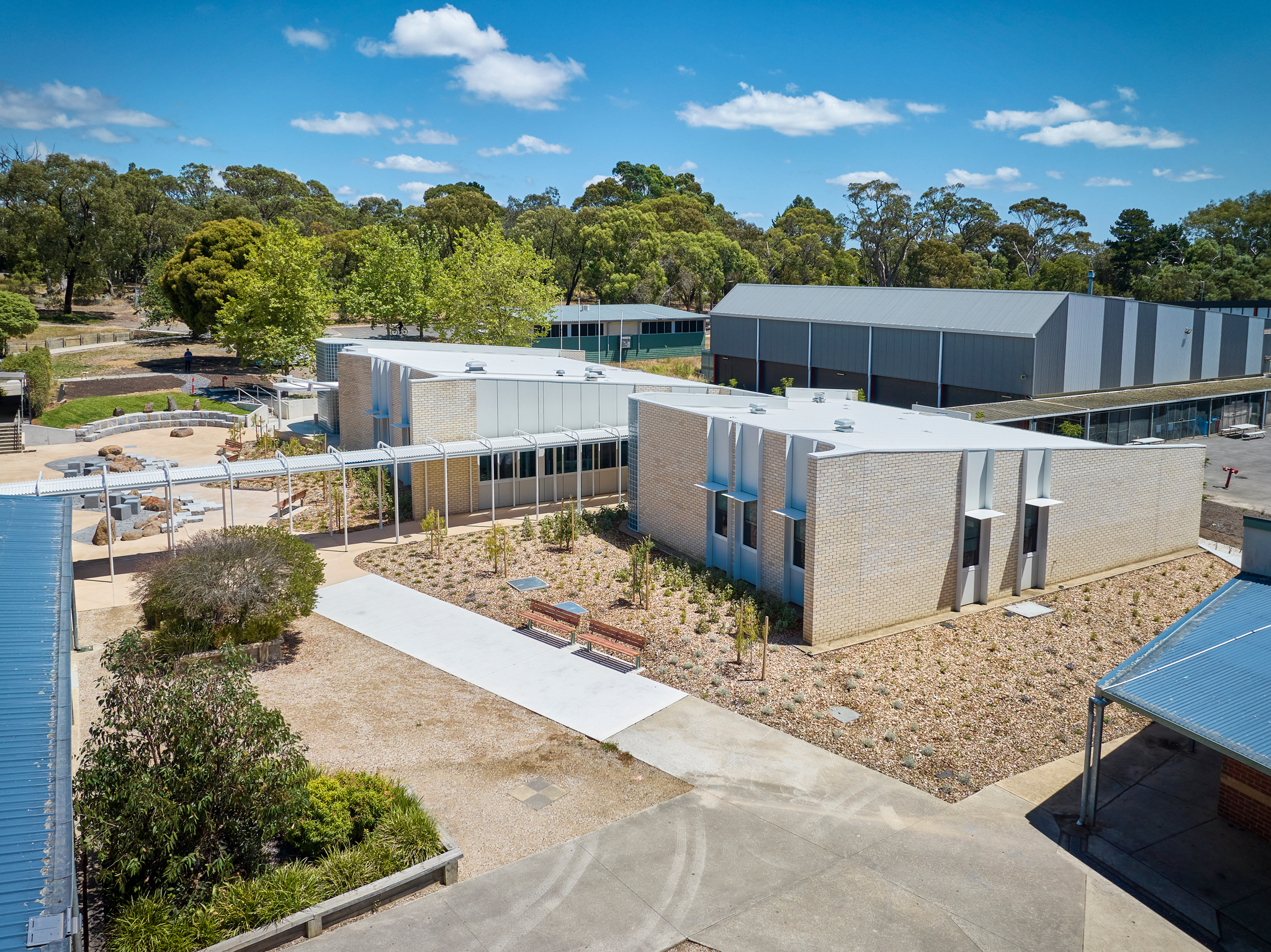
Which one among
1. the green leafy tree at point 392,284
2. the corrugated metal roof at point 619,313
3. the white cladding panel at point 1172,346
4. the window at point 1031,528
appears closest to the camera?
the window at point 1031,528

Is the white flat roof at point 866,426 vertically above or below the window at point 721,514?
above

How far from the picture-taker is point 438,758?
44.4 feet

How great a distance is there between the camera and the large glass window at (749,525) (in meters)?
20.5

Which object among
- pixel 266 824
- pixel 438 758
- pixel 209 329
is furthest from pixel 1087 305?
pixel 209 329

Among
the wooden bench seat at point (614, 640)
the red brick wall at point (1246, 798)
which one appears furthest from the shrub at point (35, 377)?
the red brick wall at point (1246, 798)

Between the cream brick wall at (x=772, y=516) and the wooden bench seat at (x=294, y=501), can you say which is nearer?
the cream brick wall at (x=772, y=516)

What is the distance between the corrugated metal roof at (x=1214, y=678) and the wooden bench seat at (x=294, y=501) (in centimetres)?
2208

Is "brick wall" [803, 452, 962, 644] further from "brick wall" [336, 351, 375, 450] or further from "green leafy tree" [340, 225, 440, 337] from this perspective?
"green leafy tree" [340, 225, 440, 337]

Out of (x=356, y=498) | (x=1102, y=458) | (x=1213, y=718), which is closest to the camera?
(x=1213, y=718)

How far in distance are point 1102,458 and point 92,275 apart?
78.7m

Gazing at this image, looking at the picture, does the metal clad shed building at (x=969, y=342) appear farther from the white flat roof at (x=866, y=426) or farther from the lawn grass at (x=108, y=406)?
the lawn grass at (x=108, y=406)

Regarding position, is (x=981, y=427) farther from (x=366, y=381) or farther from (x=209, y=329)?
(x=209, y=329)

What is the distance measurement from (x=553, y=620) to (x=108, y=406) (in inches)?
1308

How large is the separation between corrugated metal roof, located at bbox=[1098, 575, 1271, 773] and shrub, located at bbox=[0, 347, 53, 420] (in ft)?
136
